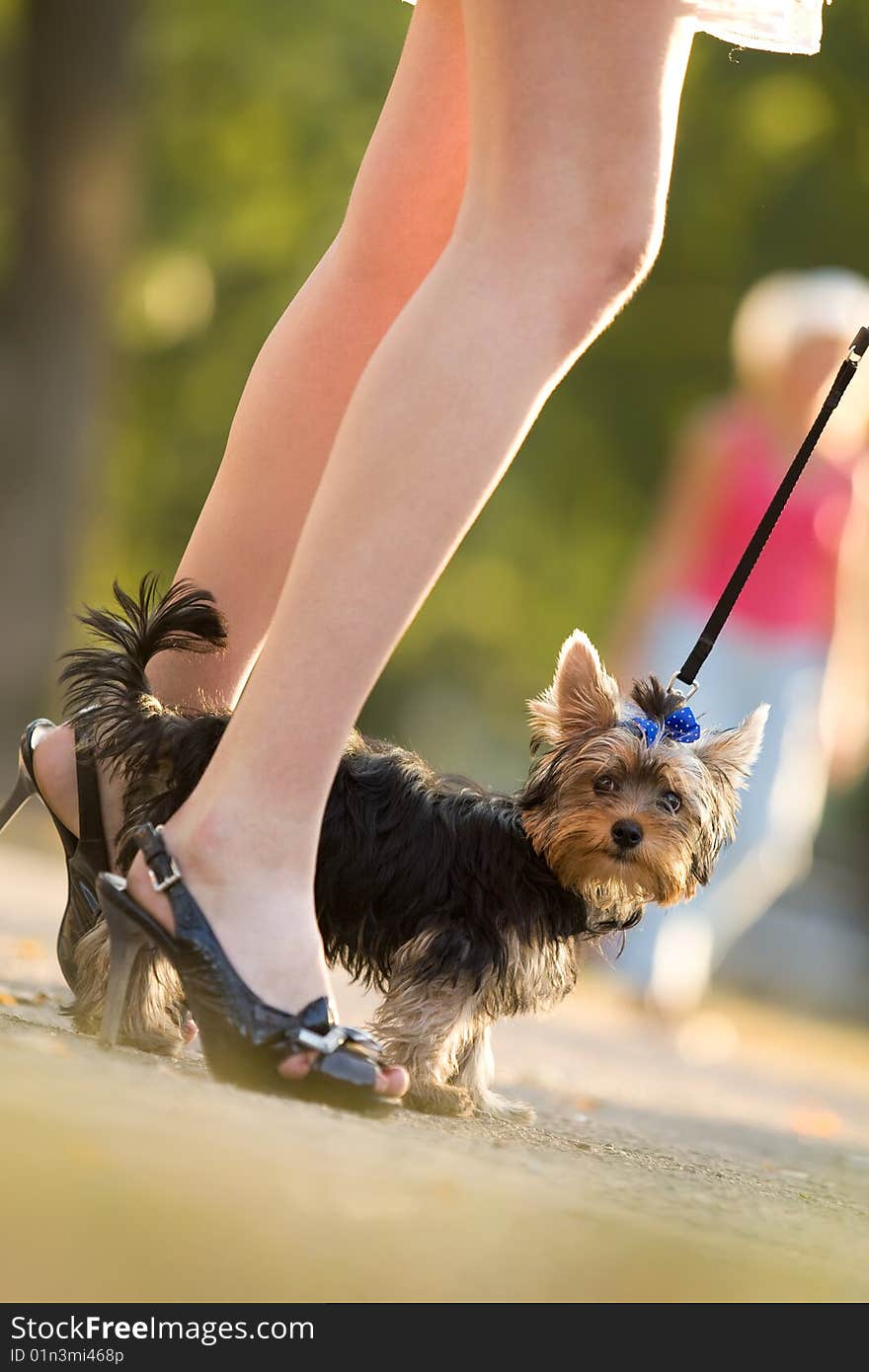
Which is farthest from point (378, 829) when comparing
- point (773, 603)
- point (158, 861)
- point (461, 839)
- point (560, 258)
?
point (773, 603)

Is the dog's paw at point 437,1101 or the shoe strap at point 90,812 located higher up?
the shoe strap at point 90,812

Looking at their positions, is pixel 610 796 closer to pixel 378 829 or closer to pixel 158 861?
pixel 378 829

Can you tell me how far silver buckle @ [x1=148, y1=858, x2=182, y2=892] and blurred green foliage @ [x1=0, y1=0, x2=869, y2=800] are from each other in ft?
31.5

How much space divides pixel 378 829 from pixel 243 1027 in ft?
3.07

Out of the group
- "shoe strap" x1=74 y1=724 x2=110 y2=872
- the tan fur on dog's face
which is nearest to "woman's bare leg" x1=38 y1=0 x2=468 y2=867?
"shoe strap" x1=74 y1=724 x2=110 y2=872

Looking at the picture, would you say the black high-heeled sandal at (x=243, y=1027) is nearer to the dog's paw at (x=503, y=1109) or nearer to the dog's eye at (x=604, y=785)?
the dog's paw at (x=503, y=1109)

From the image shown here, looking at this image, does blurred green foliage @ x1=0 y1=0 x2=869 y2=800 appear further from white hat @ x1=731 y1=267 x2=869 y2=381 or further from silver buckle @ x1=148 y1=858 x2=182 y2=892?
silver buckle @ x1=148 y1=858 x2=182 y2=892

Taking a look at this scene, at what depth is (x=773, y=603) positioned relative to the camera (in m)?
7.02

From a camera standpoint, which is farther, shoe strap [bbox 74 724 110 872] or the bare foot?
shoe strap [bbox 74 724 110 872]

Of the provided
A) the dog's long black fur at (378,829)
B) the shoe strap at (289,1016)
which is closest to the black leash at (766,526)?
the dog's long black fur at (378,829)

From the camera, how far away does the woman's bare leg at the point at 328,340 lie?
2982 millimetres

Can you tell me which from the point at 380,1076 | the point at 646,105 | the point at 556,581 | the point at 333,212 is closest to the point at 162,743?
the point at 380,1076

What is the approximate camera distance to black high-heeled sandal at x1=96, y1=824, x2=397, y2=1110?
8.14 feet
